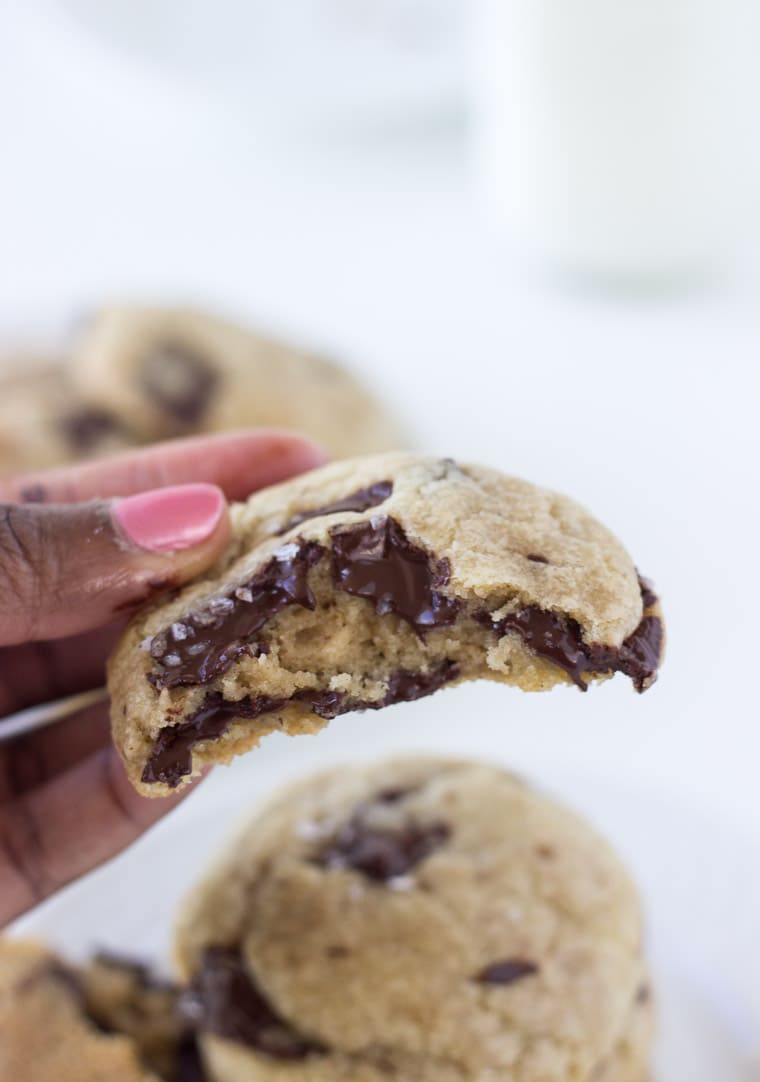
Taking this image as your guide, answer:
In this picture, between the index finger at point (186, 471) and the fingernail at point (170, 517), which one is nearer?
the fingernail at point (170, 517)

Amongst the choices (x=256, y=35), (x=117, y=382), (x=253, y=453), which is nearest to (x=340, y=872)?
(x=253, y=453)

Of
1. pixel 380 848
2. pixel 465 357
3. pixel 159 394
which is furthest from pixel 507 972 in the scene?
pixel 465 357

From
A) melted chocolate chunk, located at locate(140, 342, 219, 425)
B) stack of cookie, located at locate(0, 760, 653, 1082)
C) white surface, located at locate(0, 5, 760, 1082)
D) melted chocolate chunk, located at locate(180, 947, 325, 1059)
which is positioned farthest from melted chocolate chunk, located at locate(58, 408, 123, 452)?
melted chocolate chunk, located at locate(180, 947, 325, 1059)

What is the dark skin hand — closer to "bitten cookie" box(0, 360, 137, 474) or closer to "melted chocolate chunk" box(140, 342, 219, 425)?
"bitten cookie" box(0, 360, 137, 474)

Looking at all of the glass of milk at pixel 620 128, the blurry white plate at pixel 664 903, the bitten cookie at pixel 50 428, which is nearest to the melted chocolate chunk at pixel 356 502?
the blurry white plate at pixel 664 903

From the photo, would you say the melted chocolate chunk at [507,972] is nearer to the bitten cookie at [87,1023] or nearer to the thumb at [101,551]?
the bitten cookie at [87,1023]

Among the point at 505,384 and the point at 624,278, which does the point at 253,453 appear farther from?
the point at 624,278

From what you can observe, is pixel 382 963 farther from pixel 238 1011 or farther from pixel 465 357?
pixel 465 357
